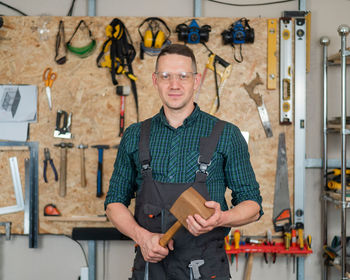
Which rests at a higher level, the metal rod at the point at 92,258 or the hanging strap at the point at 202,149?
the hanging strap at the point at 202,149

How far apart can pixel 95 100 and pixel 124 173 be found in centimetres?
117

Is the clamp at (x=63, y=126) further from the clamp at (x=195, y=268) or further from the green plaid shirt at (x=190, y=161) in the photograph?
the clamp at (x=195, y=268)

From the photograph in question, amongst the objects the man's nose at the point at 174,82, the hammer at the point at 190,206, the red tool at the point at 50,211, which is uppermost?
the man's nose at the point at 174,82

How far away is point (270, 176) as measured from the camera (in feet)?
8.44

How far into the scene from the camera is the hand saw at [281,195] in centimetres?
255

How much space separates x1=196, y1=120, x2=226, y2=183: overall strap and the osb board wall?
1.10 meters

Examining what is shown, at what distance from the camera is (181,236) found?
57.3 inches

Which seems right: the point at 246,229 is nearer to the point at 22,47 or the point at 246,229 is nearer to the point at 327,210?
the point at 327,210

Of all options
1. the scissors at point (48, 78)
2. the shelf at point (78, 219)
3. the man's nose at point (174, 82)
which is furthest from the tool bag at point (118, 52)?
the man's nose at point (174, 82)

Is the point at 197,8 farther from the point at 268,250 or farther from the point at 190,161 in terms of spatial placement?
the point at 268,250

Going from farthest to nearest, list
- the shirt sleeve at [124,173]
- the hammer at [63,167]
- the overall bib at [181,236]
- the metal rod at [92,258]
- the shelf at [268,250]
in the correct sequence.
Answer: the metal rod at [92,258]
the hammer at [63,167]
the shelf at [268,250]
the shirt sleeve at [124,173]
the overall bib at [181,236]

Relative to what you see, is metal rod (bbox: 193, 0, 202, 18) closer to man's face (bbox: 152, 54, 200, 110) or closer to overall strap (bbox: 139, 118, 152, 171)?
man's face (bbox: 152, 54, 200, 110)

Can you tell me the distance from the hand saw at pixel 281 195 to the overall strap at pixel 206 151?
3.98ft

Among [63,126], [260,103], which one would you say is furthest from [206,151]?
[63,126]
